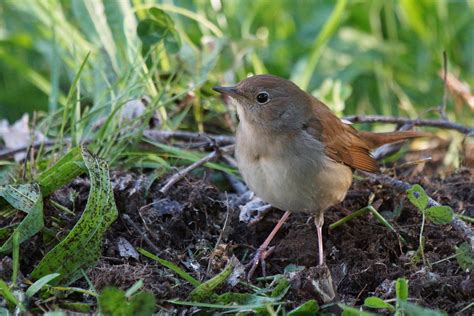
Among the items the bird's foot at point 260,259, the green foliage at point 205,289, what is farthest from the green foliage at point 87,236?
the bird's foot at point 260,259

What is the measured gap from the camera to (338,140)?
16.6 feet

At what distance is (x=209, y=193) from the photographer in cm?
487

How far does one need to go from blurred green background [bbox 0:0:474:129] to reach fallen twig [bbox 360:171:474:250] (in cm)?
142

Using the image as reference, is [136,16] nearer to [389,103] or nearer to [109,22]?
[109,22]

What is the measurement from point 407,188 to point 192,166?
1.33 metres

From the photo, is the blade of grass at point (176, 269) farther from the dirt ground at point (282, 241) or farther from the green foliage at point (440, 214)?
the green foliage at point (440, 214)

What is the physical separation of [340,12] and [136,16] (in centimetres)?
168

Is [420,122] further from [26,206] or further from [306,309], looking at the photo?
[26,206]

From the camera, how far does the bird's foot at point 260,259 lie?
430cm

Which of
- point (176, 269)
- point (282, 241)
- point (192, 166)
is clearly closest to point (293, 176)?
point (282, 241)

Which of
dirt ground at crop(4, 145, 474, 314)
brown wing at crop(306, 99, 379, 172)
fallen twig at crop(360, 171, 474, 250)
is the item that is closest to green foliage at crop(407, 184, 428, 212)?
fallen twig at crop(360, 171, 474, 250)

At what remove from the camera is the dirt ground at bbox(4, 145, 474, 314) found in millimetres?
3846

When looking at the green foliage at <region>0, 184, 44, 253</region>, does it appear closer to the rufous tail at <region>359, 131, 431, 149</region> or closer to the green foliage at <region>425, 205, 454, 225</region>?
the green foliage at <region>425, 205, 454, 225</region>

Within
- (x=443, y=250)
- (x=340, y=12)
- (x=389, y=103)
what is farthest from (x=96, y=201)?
(x=389, y=103)
